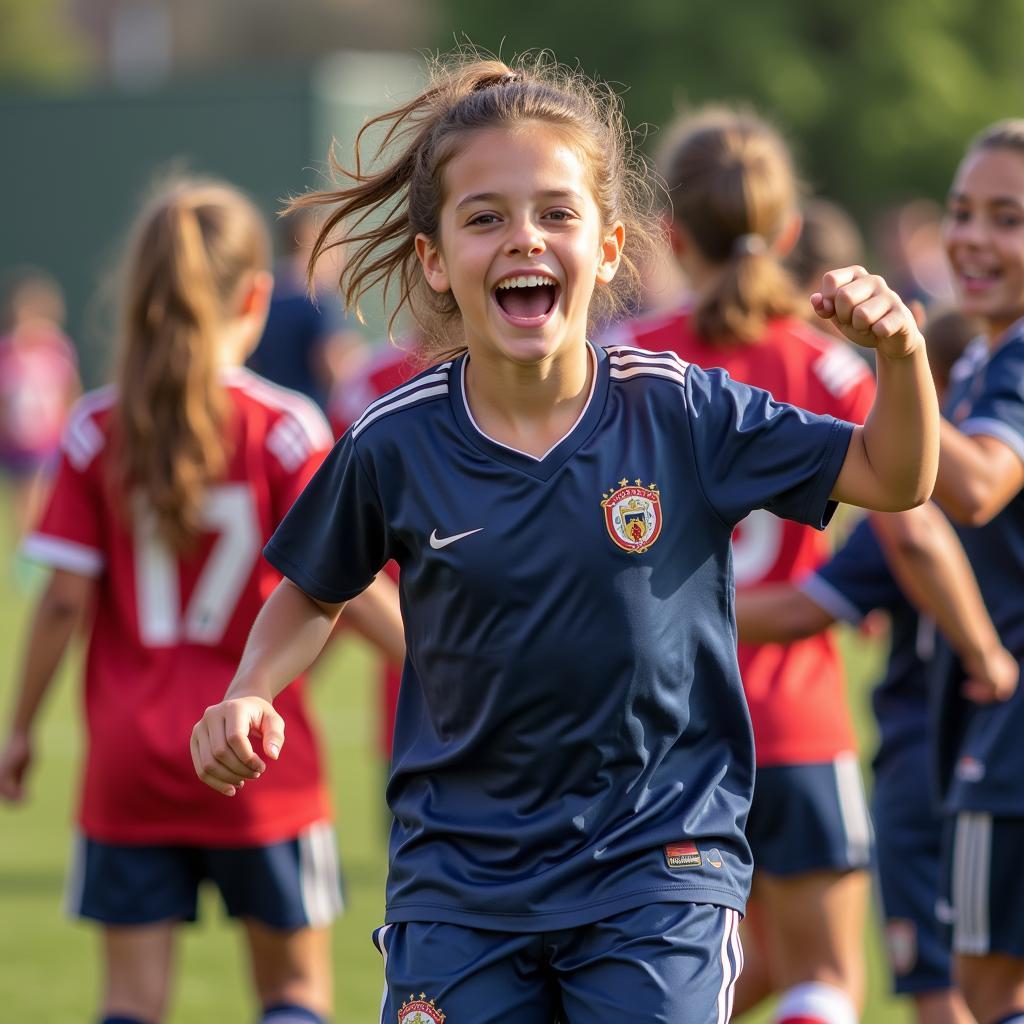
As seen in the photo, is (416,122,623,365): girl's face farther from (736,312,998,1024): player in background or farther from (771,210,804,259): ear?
(771,210,804,259): ear

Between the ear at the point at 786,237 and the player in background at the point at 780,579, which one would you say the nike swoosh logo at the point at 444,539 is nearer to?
the player in background at the point at 780,579

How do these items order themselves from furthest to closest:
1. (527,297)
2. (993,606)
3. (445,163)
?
(993,606), (445,163), (527,297)

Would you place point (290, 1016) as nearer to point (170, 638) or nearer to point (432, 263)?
point (170, 638)

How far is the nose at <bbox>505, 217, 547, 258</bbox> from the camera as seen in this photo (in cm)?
288

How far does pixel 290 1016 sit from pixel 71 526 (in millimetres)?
1138

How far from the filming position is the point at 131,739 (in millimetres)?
4234

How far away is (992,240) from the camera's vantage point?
3977mm

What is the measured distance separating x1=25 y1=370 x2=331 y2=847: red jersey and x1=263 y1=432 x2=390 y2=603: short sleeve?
4.03 ft

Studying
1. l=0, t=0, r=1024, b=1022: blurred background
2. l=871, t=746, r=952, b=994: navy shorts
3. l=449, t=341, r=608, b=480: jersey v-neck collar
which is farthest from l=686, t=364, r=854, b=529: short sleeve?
l=0, t=0, r=1024, b=1022: blurred background

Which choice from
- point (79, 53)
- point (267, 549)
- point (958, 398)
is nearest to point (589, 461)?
Answer: point (267, 549)

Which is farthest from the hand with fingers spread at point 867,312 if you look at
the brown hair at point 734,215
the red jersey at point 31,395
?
the red jersey at point 31,395

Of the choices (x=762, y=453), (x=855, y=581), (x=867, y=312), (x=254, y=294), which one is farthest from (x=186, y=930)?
(x=867, y=312)

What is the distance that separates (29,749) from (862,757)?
17.2ft

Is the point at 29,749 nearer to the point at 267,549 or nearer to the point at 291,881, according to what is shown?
the point at 291,881
